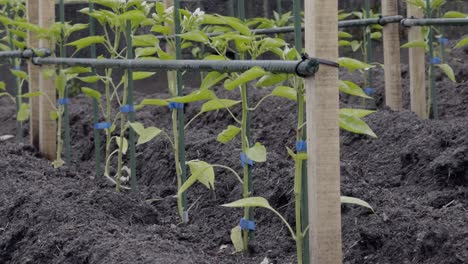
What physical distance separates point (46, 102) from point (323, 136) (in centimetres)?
323

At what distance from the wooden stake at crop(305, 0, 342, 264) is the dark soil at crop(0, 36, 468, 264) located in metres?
0.46

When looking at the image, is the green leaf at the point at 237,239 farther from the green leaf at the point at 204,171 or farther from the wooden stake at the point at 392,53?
the wooden stake at the point at 392,53

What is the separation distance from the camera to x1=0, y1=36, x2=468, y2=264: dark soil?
3121 mm

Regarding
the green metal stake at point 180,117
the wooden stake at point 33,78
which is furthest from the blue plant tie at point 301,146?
the wooden stake at point 33,78

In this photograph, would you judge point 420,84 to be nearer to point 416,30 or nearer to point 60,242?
point 416,30

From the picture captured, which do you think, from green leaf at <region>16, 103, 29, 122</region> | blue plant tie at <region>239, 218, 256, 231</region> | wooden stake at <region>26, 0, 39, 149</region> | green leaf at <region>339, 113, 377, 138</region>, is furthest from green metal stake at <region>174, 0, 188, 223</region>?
green leaf at <region>16, 103, 29, 122</region>

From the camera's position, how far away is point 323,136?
2.59 metres

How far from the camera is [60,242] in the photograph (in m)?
3.45

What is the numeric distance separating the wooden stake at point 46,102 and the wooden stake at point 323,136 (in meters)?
3.05

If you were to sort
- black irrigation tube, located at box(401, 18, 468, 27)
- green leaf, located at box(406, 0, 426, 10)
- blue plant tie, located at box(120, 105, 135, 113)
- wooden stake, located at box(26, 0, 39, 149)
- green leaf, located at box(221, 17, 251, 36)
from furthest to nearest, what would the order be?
wooden stake, located at box(26, 0, 39, 149) < green leaf, located at box(406, 0, 426, 10) < black irrigation tube, located at box(401, 18, 468, 27) < blue plant tie, located at box(120, 105, 135, 113) < green leaf, located at box(221, 17, 251, 36)

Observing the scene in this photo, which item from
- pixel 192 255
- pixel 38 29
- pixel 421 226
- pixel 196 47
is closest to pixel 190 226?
pixel 192 255

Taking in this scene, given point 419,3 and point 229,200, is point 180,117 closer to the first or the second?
point 229,200

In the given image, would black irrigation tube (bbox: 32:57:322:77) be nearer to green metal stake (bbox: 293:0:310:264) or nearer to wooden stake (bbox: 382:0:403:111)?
green metal stake (bbox: 293:0:310:264)

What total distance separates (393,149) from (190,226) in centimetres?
143
